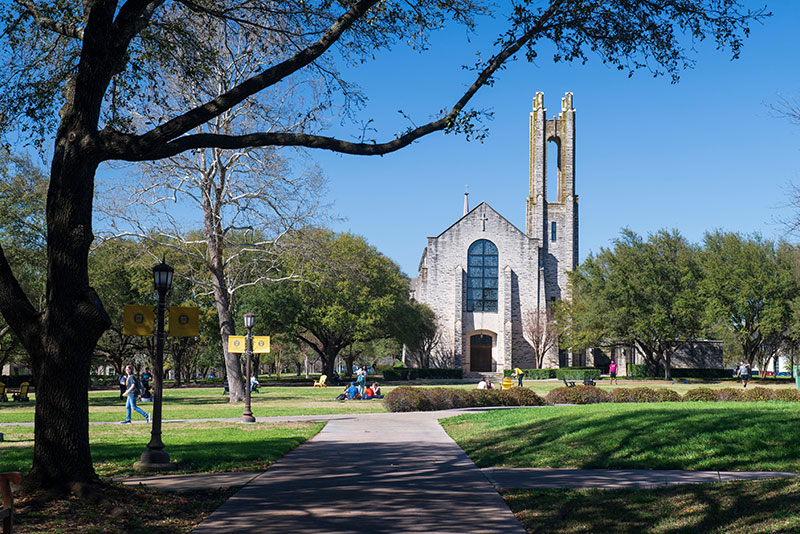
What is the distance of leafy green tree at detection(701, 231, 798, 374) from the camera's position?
52594 mm

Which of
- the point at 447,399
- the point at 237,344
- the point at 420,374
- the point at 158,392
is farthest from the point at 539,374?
the point at 158,392

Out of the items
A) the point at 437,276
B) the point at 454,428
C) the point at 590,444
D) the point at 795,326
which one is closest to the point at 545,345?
the point at 437,276

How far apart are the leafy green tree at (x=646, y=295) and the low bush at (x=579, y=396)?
31677mm

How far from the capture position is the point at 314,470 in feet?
35.7

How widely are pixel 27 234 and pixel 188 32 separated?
90.5 feet

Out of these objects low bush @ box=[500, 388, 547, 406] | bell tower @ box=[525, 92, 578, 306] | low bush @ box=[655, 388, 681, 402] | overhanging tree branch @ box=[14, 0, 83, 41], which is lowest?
low bush @ box=[500, 388, 547, 406]

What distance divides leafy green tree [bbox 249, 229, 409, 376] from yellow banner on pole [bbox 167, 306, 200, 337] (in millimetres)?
35068

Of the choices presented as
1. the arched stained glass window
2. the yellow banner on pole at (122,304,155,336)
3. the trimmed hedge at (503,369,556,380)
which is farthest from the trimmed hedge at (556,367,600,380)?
the yellow banner on pole at (122,304,155,336)

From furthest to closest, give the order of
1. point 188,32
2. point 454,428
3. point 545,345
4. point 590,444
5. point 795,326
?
point 545,345, point 795,326, point 454,428, point 590,444, point 188,32

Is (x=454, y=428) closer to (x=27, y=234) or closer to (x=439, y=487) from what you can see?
(x=439, y=487)

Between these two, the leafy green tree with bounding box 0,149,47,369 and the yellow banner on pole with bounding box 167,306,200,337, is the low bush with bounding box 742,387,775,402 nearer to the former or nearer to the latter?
the yellow banner on pole with bounding box 167,306,200,337

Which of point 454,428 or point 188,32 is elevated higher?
point 188,32

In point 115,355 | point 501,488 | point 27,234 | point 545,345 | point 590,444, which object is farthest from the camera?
point 545,345

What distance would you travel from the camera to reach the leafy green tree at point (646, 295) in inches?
2172
